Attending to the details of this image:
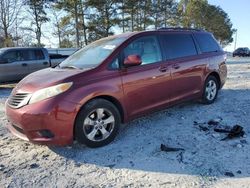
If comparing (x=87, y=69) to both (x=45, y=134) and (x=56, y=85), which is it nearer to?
(x=56, y=85)

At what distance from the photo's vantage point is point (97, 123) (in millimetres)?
5008

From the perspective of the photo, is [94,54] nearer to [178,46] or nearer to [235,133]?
[178,46]

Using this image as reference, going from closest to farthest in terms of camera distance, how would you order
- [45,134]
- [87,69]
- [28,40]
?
[45,134]
[87,69]
[28,40]

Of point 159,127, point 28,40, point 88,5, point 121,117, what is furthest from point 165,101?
point 28,40

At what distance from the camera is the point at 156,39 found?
20.2 feet

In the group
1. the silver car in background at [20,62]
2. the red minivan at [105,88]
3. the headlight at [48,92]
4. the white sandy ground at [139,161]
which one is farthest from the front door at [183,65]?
the silver car in background at [20,62]

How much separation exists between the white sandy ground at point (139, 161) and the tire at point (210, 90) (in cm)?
125

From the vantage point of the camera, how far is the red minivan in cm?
468

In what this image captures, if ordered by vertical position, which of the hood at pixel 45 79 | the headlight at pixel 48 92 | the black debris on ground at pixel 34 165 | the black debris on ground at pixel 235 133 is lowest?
the black debris on ground at pixel 34 165

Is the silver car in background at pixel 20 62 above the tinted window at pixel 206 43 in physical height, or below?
below

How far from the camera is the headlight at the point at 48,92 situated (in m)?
4.67

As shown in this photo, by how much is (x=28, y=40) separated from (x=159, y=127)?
36.0 m

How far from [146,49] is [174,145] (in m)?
1.87

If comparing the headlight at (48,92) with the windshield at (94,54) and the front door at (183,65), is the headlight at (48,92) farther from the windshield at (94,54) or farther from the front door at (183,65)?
the front door at (183,65)
